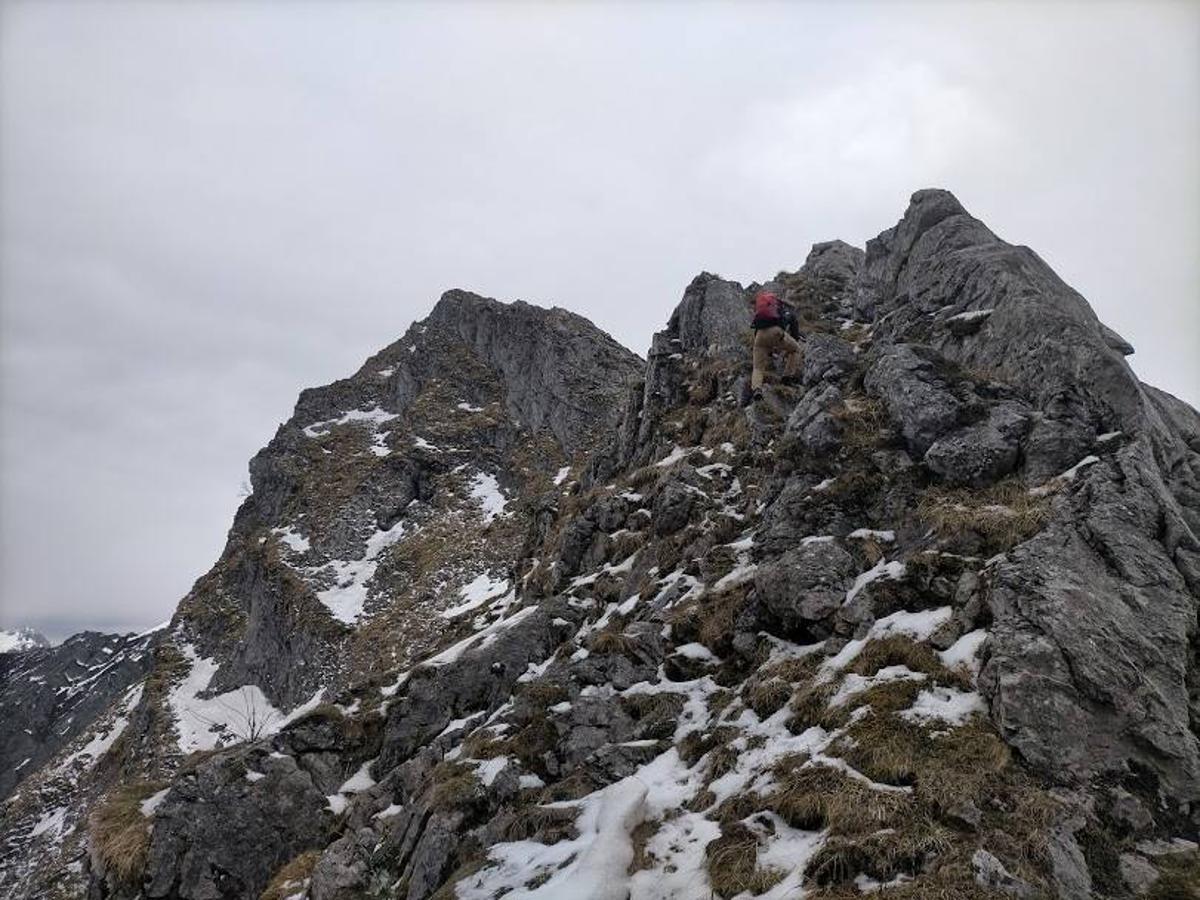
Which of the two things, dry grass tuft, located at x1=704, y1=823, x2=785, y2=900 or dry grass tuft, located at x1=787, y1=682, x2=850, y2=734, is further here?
dry grass tuft, located at x1=787, y1=682, x2=850, y2=734

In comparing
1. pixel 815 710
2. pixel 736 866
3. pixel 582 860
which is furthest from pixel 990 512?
pixel 582 860

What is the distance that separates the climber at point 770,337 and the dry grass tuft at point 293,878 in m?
17.1

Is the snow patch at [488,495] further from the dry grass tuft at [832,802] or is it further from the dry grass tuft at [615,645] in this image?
the dry grass tuft at [832,802]

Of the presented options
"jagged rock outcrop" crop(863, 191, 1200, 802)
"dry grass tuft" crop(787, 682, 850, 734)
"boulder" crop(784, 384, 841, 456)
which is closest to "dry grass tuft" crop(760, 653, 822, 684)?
"dry grass tuft" crop(787, 682, 850, 734)

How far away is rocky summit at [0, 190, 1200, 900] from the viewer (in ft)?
25.5

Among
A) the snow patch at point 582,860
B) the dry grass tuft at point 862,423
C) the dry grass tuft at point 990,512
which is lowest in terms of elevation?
the snow patch at point 582,860

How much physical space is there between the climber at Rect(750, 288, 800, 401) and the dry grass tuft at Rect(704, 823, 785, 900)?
49.6 feet

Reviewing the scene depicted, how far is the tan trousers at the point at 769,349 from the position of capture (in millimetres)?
21750

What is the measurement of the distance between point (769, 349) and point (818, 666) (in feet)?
43.3

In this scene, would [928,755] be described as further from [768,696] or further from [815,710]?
[768,696]

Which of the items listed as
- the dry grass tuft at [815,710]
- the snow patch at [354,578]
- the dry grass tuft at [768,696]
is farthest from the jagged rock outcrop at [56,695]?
the dry grass tuft at [815,710]

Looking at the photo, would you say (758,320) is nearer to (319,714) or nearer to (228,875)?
(319,714)

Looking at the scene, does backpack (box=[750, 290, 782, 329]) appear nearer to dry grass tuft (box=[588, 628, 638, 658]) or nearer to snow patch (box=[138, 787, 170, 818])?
dry grass tuft (box=[588, 628, 638, 658])

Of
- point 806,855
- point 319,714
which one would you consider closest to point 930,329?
point 806,855
